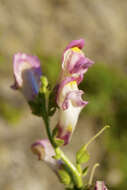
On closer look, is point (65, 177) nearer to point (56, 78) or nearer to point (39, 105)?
point (39, 105)

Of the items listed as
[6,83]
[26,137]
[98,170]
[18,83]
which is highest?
[18,83]

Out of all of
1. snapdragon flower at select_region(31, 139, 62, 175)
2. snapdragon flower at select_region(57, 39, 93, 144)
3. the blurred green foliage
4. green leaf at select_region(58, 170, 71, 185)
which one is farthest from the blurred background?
snapdragon flower at select_region(57, 39, 93, 144)

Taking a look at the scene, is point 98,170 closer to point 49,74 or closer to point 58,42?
point 49,74

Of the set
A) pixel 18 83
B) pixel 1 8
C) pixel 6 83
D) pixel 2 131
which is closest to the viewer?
pixel 18 83

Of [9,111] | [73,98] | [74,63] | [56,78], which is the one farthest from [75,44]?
[56,78]

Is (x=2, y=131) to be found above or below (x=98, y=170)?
above

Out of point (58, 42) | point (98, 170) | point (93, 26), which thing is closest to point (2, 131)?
point (98, 170)

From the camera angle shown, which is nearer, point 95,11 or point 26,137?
point 26,137
